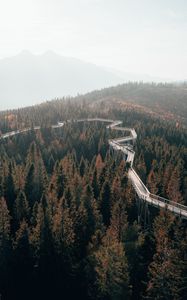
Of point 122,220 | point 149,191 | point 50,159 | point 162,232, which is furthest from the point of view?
point 50,159

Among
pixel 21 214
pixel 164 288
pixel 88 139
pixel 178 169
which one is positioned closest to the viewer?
pixel 164 288

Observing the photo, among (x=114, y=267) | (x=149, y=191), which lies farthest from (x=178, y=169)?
(x=114, y=267)

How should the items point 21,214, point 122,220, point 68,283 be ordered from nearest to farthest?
point 68,283 < point 122,220 < point 21,214

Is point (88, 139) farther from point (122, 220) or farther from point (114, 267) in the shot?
point (114, 267)

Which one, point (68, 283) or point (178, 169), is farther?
point (178, 169)

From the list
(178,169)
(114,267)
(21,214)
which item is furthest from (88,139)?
(114,267)

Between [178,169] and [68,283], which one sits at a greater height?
[178,169]

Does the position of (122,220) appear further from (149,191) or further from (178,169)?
(178,169)

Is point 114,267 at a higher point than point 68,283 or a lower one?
higher

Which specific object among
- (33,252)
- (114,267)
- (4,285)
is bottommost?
(4,285)
